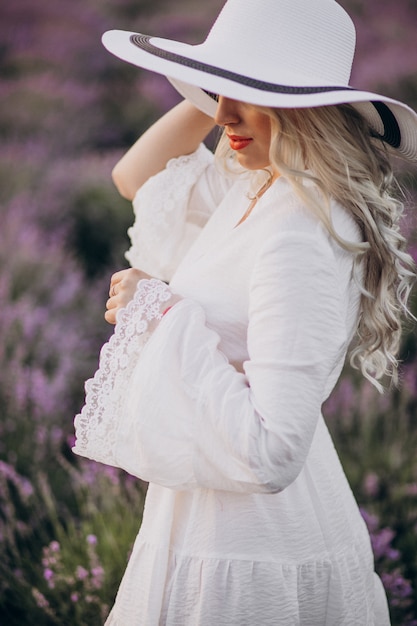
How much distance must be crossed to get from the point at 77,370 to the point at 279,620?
1.89 m

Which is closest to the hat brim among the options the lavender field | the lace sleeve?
the lace sleeve

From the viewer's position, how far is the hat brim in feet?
3.71

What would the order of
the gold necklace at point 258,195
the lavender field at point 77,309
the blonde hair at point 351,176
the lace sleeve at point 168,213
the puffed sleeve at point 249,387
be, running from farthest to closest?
1. the lavender field at point 77,309
2. the lace sleeve at point 168,213
3. the gold necklace at point 258,195
4. the blonde hair at point 351,176
5. the puffed sleeve at point 249,387

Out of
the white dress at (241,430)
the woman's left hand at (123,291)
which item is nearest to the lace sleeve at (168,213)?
the white dress at (241,430)

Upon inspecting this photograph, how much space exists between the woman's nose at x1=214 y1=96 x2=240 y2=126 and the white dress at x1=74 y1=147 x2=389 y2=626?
140 millimetres

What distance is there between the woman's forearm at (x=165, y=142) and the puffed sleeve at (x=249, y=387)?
58 cm

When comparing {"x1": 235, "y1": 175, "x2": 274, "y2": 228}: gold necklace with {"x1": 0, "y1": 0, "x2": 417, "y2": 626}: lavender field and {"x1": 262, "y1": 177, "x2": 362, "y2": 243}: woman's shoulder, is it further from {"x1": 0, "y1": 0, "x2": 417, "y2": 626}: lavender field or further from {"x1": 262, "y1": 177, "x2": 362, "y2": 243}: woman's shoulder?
{"x1": 0, "y1": 0, "x2": 417, "y2": 626}: lavender field

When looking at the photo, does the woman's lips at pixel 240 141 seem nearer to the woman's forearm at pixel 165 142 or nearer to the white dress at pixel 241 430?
the white dress at pixel 241 430

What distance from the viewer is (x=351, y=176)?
4.16ft

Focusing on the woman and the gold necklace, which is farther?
the gold necklace

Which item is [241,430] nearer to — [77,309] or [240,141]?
[240,141]

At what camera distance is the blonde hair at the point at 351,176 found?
48.5 inches

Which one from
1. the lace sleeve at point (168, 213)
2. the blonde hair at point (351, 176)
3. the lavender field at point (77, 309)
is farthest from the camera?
the lavender field at point (77, 309)

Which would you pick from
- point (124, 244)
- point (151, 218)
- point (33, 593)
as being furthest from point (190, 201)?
point (124, 244)
